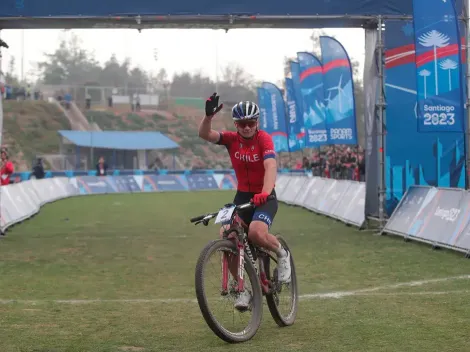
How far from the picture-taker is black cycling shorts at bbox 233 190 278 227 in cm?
773

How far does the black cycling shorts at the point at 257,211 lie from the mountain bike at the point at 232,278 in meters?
0.13

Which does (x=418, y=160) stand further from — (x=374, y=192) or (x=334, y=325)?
(x=334, y=325)

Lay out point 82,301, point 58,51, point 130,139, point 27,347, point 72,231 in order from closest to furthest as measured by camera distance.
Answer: point 27,347, point 82,301, point 72,231, point 130,139, point 58,51

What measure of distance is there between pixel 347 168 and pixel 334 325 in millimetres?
26332

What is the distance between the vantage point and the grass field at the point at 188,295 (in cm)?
727

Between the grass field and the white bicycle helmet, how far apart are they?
1883 millimetres

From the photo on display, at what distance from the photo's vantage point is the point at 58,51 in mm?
128000

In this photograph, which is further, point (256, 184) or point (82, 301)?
point (82, 301)

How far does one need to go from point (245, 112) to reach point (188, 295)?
331 centimetres

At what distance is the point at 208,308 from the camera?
6848 millimetres

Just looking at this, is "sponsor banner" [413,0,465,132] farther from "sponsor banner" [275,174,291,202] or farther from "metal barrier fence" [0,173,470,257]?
"sponsor banner" [275,174,291,202]

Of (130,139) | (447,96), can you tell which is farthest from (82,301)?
(130,139)

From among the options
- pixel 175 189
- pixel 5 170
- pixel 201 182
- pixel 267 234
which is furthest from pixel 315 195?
pixel 201 182

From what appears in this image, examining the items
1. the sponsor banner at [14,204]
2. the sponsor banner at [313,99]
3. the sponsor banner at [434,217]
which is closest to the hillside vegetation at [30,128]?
the sponsor banner at [14,204]
